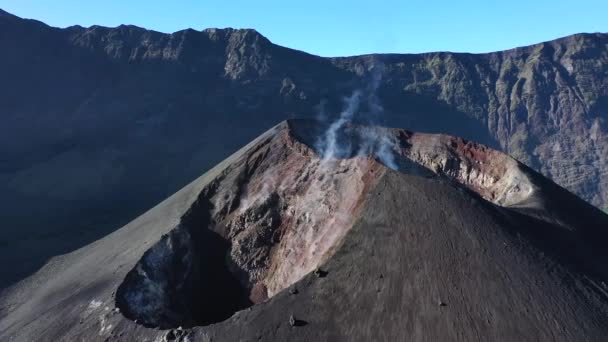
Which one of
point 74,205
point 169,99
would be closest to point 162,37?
point 169,99

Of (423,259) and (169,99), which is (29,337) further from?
(169,99)

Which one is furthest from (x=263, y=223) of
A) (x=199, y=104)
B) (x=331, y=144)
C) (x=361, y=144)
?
(x=199, y=104)

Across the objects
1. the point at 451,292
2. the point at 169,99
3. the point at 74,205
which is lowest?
the point at 74,205

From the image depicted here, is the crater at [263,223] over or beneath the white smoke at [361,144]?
beneath

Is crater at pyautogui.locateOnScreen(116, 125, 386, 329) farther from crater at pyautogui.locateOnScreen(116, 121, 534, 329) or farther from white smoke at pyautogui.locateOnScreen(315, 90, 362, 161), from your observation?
white smoke at pyautogui.locateOnScreen(315, 90, 362, 161)

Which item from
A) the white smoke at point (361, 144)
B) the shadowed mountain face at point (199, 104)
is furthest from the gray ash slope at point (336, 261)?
the shadowed mountain face at point (199, 104)

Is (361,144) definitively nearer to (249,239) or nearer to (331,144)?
(331,144)

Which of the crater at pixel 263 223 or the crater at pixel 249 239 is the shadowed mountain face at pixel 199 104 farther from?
the crater at pixel 249 239
